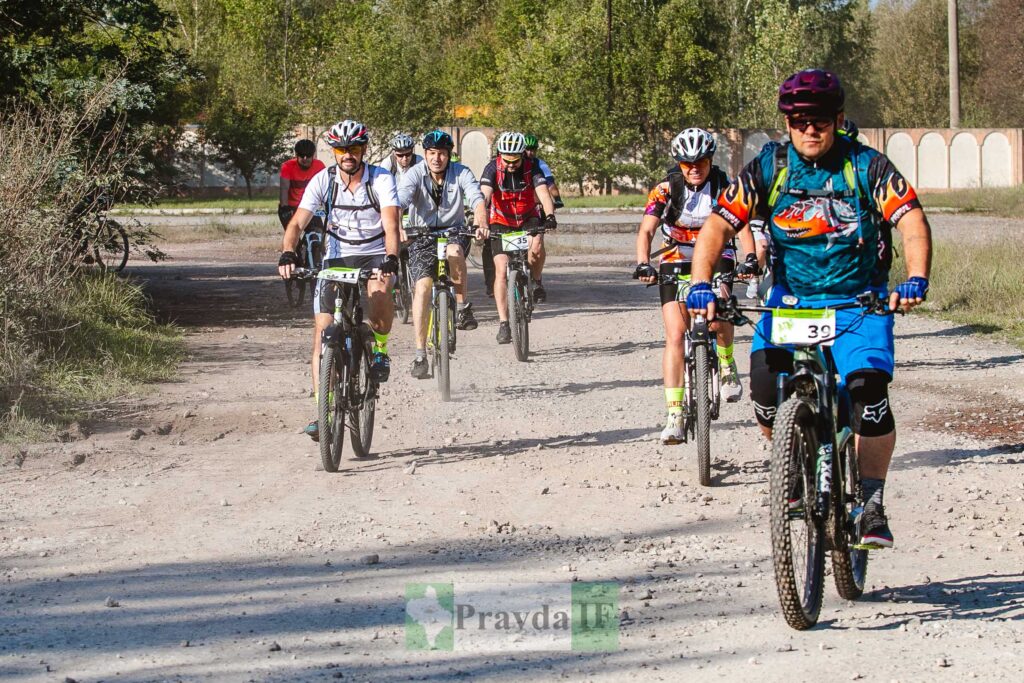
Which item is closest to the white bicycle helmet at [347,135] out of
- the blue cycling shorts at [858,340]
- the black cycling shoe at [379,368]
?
the black cycling shoe at [379,368]

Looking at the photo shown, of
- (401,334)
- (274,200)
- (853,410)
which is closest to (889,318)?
(853,410)

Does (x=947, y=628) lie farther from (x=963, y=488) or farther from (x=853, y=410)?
(x=963, y=488)

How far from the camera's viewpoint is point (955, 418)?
31.8 feet

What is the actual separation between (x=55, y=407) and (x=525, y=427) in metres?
3.12

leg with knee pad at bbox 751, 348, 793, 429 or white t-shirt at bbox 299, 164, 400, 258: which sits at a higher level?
white t-shirt at bbox 299, 164, 400, 258

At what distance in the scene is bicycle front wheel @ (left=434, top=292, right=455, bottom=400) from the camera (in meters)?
10.6

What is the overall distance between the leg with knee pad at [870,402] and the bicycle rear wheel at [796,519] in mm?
275

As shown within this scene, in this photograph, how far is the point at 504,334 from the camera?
1298cm

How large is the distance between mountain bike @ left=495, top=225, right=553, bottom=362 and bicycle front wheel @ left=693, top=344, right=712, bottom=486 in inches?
168

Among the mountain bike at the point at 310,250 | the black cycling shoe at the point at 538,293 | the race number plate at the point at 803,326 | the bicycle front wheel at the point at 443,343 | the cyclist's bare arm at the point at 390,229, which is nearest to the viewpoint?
the race number plate at the point at 803,326

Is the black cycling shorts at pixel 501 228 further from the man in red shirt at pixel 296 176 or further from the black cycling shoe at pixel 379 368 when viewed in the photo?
the black cycling shoe at pixel 379 368

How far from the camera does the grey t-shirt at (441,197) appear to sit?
457 inches

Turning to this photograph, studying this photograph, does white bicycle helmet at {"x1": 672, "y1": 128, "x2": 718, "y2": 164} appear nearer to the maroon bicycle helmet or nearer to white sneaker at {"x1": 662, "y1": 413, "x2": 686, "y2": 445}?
white sneaker at {"x1": 662, "y1": 413, "x2": 686, "y2": 445}

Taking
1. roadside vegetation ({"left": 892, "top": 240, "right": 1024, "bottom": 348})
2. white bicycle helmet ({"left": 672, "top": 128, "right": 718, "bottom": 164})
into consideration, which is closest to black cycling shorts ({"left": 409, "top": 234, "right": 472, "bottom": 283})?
white bicycle helmet ({"left": 672, "top": 128, "right": 718, "bottom": 164})
